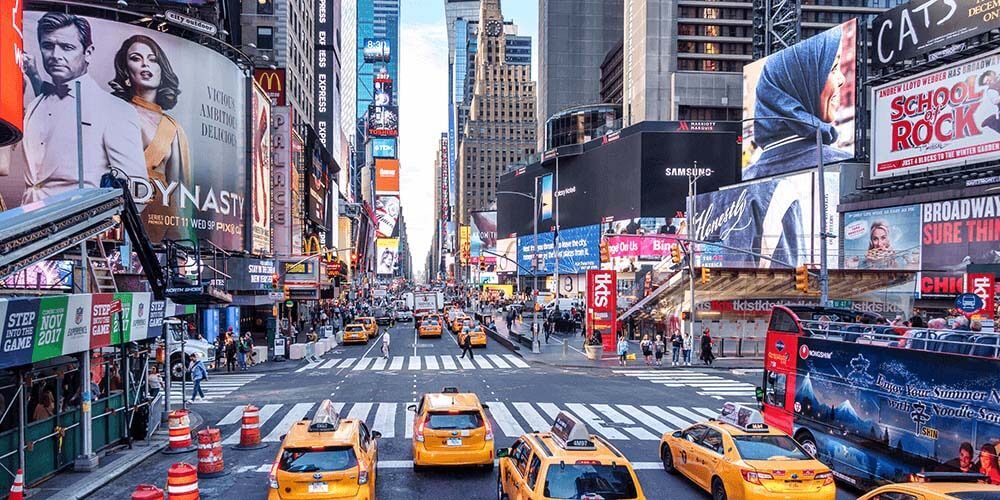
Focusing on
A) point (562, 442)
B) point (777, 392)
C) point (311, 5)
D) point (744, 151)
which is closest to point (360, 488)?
point (562, 442)

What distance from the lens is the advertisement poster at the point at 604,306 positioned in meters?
41.9

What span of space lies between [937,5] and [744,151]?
85.5 feet

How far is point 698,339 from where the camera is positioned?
43406 millimetres

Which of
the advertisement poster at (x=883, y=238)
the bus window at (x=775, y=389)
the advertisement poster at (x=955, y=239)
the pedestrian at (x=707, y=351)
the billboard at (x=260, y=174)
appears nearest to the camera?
the bus window at (x=775, y=389)

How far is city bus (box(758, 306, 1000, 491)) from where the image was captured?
11.6 m

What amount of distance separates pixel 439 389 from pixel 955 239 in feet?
117

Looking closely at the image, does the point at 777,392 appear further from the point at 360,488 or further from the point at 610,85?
the point at 610,85

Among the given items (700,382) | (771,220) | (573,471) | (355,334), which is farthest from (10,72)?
(771,220)

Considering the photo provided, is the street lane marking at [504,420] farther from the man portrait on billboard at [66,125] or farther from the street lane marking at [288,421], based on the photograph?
the man portrait on billboard at [66,125]

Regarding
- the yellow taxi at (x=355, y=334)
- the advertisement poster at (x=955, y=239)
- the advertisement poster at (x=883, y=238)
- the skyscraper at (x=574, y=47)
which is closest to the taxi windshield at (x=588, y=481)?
the advertisement poster at (x=955, y=239)

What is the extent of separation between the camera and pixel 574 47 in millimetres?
158875

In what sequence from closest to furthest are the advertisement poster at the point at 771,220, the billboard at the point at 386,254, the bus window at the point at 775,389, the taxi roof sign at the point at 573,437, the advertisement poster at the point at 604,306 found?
the taxi roof sign at the point at 573,437, the bus window at the point at 775,389, the advertisement poster at the point at 604,306, the advertisement poster at the point at 771,220, the billboard at the point at 386,254

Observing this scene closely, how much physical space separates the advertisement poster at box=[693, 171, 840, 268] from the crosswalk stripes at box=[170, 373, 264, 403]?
3858 cm

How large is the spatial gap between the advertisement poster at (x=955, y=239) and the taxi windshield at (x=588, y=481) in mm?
39523
